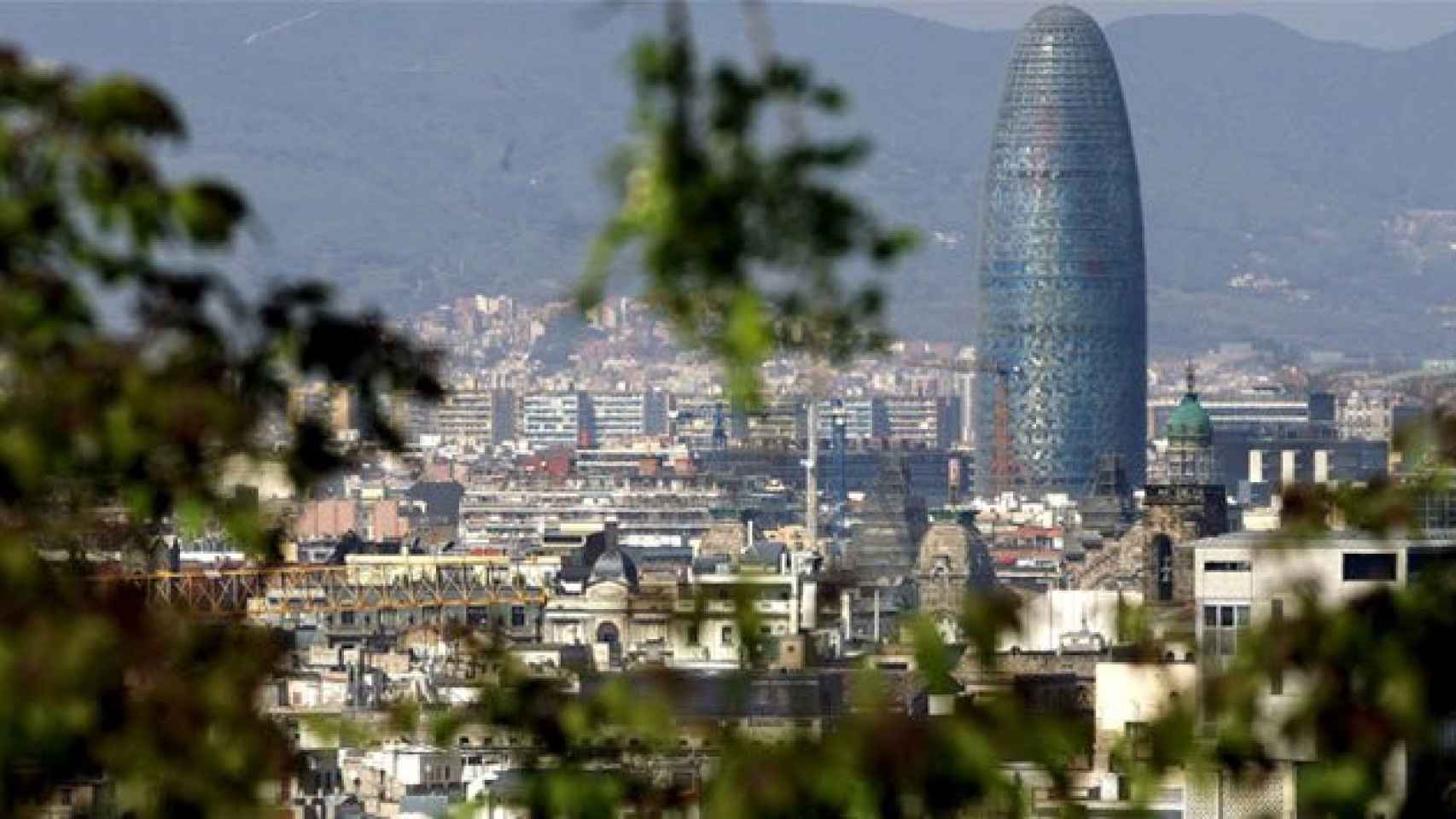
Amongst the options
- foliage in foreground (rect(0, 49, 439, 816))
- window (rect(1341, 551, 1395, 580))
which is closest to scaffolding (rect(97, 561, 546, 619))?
window (rect(1341, 551, 1395, 580))

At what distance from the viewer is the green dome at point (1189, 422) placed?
112250 mm

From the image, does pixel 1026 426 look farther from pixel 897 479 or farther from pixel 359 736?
pixel 359 736

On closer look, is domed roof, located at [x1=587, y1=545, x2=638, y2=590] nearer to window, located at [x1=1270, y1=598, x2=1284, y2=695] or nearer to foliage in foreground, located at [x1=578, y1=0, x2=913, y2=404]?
window, located at [x1=1270, y1=598, x2=1284, y2=695]

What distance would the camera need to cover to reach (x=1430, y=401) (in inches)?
301

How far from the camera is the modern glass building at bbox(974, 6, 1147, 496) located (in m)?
184

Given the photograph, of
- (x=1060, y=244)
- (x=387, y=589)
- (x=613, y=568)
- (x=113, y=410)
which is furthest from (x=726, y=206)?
(x=1060, y=244)

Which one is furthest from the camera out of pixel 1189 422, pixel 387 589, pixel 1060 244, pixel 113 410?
pixel 1060 244

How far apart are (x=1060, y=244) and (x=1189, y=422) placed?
75597 mm

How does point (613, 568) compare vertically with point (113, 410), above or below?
above

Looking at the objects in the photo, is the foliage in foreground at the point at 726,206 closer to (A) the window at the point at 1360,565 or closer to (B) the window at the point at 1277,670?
(B) the window at the point at 1277,670

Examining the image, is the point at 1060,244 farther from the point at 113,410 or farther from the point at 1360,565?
the point at 113,410

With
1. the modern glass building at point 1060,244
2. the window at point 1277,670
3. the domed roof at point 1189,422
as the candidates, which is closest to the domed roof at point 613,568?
the domed roof at point 1189,422

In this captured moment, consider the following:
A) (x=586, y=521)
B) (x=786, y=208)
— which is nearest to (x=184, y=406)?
(x=786, y=208)

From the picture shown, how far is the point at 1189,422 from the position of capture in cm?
11275
